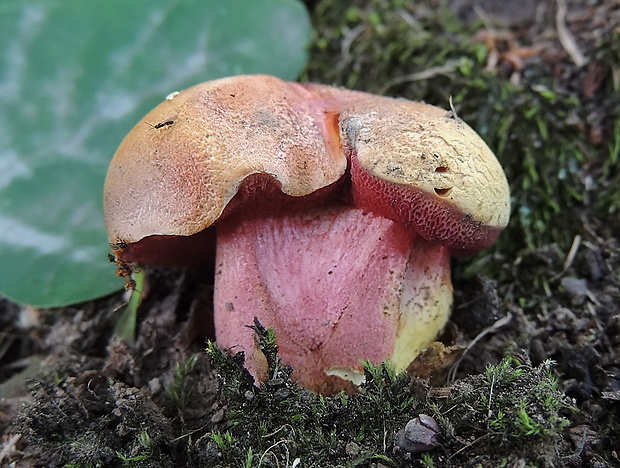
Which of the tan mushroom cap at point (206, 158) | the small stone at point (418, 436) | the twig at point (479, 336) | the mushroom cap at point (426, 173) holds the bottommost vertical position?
the twig at point (479, 336)

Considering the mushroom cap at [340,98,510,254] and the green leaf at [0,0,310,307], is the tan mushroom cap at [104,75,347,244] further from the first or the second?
the green leaf at [0,0,310,307]

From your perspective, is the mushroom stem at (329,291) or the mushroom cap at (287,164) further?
the mushroom stem at (329,291)

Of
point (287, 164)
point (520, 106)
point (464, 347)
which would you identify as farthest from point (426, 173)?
point (520, 106)

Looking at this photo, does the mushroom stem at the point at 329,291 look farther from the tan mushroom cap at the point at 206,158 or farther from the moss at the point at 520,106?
the moss at the point at 520,106

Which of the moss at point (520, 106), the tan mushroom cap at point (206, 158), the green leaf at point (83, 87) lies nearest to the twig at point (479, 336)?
the moss at point (520, 106)

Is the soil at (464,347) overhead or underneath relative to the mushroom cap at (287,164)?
underneath

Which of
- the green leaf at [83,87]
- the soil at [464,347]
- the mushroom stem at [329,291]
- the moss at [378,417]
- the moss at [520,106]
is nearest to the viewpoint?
the moss at [378,417]

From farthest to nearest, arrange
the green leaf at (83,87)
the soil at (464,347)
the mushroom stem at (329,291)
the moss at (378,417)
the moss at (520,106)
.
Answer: the moss at (520,106), the green leaf at (83,87), the mushroom stem at (329,291), the soil at (464,347), the moss at (378,417)

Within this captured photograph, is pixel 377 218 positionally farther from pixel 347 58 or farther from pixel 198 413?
pixel 347 58
